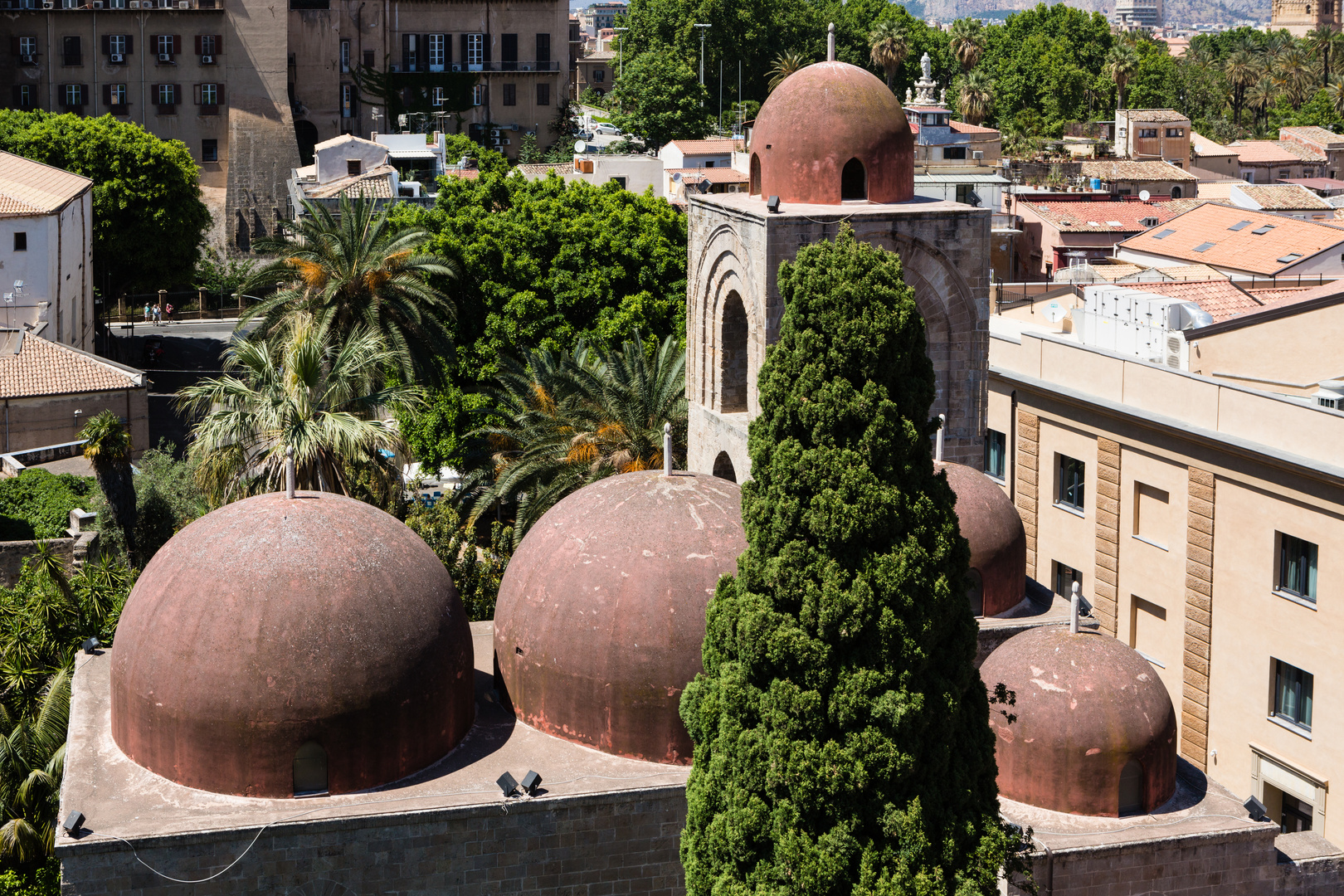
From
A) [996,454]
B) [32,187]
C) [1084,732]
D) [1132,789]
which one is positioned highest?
[32,187]

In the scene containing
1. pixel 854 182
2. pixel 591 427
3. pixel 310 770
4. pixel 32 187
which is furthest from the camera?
pixel 32 187

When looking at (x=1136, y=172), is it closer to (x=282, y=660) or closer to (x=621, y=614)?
(x=621, y=614)

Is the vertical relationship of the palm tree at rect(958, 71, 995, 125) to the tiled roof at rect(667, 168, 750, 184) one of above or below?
above

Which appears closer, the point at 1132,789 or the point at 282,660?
the point at 282,660

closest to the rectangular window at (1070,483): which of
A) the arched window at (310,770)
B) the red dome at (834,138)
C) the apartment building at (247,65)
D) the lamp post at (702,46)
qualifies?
the red dome at (834,138)

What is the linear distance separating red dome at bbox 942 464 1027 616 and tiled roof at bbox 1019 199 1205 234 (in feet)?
135

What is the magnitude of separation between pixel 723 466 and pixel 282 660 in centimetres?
1036

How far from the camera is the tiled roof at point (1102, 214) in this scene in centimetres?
6128

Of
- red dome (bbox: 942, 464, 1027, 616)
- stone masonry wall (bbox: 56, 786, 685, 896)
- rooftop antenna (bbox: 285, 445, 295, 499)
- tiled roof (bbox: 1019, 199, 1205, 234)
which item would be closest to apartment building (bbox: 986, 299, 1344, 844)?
red dome (bbox: 942, 464, 1027, 616)

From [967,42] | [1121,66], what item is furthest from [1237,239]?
[967,42]

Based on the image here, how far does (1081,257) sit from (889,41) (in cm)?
5240

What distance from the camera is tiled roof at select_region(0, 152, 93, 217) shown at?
4894 centimetres

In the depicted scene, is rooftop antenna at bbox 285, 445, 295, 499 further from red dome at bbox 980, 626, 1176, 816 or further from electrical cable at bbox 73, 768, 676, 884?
red dome at bbox 980, 626, 1176, 816

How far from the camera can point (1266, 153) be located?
91.6 meters
